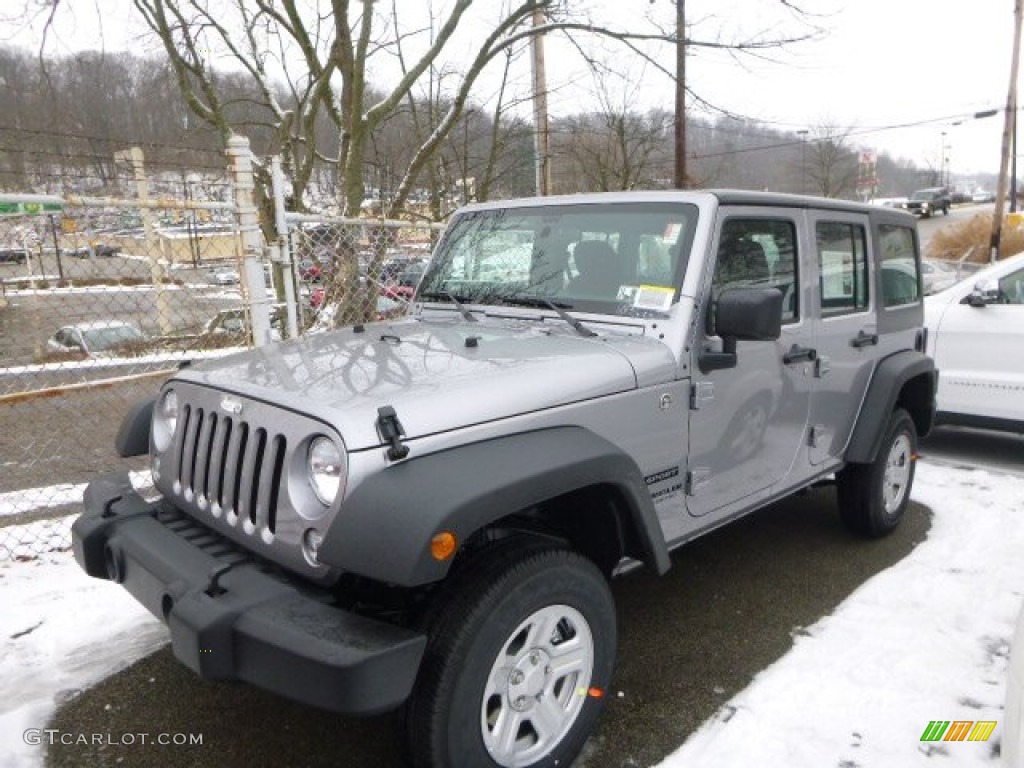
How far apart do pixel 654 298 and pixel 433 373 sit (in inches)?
38.1

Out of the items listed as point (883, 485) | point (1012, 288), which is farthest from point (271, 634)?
point (1012, 288)

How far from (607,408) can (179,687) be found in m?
2.01

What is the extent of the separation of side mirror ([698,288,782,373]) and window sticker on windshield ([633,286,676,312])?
0.18 m

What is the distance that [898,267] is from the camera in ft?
14.5

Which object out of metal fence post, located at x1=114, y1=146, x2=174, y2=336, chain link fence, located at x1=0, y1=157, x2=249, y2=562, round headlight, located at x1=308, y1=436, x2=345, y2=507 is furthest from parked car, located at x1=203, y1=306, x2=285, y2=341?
round headlight, located at x1=308, y1=436, x2=345, y2=507

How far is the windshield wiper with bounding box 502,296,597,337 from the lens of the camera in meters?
3.02

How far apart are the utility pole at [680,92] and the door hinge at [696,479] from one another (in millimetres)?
9600

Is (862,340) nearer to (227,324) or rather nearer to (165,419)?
(165,419)

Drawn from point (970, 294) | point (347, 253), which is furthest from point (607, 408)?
point (970, 294)

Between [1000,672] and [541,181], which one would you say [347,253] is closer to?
[1000,672]

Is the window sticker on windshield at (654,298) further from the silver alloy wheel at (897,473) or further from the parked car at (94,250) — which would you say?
the parked car at (94,250)

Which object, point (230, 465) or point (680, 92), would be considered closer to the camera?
point (230, 465)

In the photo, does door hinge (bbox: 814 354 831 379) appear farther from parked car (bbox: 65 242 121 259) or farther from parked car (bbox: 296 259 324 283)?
parked car (bbox: 65 242 121 259)

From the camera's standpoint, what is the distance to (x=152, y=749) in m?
2.66
